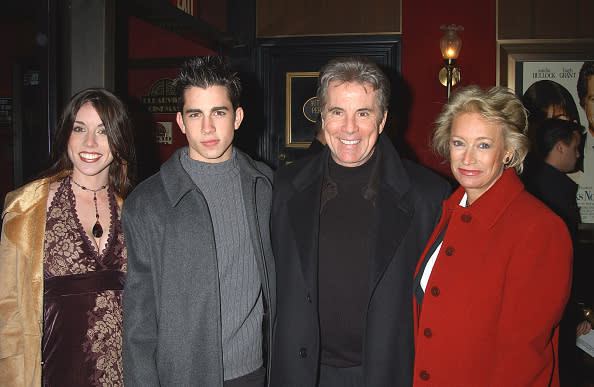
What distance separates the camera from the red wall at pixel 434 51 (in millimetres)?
4750

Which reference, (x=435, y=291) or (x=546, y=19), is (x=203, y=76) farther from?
(x=546, y=19)

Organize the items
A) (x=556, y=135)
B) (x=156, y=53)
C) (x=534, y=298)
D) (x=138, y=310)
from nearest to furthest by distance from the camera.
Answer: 1. (x=534, y=298)
2. (x=138, y=310)
3. (x=556, y=135)
4. (x=156, y=53)

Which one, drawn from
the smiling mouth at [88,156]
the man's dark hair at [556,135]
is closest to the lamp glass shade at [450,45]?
the man's dark hair at [556,135]

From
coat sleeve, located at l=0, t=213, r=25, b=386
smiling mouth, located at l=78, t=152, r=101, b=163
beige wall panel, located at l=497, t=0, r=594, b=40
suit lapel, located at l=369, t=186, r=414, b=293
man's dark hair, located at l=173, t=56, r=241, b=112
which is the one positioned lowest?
coat sleeve, located at l=0, t=213, r=25, b=386

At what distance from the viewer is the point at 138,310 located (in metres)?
1.67

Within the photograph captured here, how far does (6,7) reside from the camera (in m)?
2.19

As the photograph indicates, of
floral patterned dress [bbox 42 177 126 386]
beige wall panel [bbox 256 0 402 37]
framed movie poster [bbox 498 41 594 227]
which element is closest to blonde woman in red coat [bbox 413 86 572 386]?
floral patterned dress [bbox 42 177 126 386]

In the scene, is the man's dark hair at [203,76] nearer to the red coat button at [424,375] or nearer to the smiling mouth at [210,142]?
the smiling mouth at [210,142]

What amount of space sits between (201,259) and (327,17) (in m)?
3.96

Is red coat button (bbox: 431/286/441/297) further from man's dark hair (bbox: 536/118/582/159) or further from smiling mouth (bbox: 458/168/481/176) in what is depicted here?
man's dark hair (bbox: 536/118/582/159)

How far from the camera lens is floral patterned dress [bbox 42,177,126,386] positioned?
1723 millimetres

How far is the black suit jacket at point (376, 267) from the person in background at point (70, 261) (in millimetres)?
689

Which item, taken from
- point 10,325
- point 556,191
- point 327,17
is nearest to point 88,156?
point 10,325

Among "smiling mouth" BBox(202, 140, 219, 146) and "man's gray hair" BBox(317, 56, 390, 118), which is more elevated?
"man's gray hair" BBox(317, 56, 390, 118)
